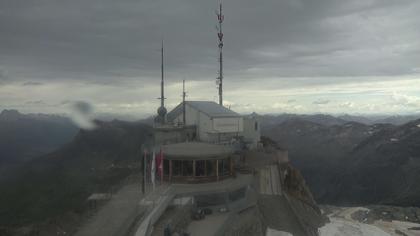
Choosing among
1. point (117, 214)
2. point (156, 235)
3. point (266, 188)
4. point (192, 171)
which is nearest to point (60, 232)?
point (117, 214)

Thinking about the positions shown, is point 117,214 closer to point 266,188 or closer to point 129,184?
point 129,184

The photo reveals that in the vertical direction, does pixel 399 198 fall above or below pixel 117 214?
below

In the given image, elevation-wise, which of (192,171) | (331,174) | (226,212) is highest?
(192,171)

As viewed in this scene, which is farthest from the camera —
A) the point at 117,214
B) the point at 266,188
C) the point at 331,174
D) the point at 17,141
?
the point at 17,141

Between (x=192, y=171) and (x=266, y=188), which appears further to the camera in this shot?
(x=266, y=188)

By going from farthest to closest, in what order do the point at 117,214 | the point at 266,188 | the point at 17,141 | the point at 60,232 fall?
the point at 17,141 → the point at 266,188 → the point at 117,214 → the point at 60,232

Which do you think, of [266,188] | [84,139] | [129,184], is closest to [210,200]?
[129,184]
